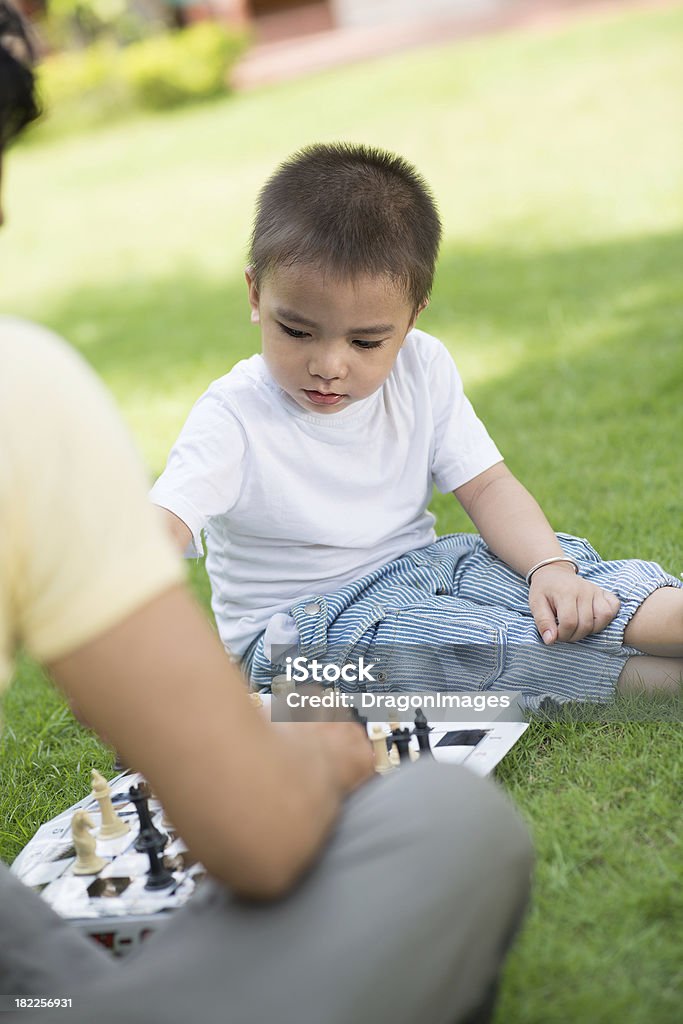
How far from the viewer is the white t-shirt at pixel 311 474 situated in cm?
267

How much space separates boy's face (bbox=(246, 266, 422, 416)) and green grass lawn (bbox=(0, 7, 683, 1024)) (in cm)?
Result: 85

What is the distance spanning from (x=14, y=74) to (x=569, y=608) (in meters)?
1.58

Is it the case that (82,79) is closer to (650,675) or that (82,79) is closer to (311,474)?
(311,474)

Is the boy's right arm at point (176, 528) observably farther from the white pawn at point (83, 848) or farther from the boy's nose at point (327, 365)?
the white pawn at point (83, 848)

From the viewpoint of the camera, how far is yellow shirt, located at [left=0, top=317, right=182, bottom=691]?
1175 mm

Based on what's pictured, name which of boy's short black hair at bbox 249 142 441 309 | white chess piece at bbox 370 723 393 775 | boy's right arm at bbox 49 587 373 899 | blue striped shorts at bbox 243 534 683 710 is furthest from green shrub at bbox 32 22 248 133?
boy's right arm at bbox 49 587 373 899

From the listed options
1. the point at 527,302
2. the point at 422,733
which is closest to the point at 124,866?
the point at 422,733

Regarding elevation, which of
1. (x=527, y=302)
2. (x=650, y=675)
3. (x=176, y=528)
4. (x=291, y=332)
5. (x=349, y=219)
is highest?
(x=349, y=219)

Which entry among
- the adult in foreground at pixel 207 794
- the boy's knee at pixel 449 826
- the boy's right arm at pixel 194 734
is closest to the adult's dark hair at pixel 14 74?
the adult in foreground at pixel 207 794

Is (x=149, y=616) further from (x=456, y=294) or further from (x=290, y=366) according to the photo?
(x=456, y=294)

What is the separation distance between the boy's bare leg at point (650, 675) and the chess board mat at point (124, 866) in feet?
0.98

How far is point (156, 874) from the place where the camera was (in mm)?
1891

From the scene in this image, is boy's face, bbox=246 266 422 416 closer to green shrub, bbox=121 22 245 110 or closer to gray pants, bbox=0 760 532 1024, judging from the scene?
gray pants, bbox=0 760 532 1024

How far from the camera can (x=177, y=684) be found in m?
1.18
